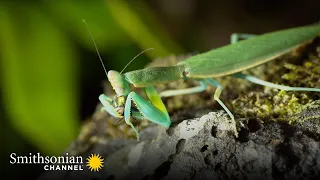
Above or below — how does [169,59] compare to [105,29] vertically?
below

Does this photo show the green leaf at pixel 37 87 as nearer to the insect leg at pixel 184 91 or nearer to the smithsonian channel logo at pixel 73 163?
the smithsonian channel logo at pixel 73 163

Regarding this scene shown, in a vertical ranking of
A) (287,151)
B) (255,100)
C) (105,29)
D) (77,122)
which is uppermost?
(105,29)

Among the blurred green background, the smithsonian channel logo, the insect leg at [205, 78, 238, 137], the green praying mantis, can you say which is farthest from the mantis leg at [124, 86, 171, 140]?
the blurred green background

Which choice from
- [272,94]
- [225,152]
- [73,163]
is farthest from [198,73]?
[73,163]

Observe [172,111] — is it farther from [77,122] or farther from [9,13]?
[9,13]

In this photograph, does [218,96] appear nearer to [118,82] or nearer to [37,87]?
[118,82]

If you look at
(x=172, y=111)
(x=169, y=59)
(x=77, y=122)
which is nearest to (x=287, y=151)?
(x=172, y=111)

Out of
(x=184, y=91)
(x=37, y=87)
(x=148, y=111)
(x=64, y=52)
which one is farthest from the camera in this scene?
(x=64, y=52)
